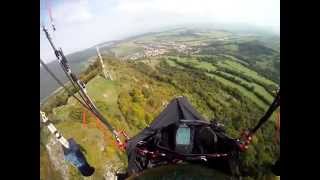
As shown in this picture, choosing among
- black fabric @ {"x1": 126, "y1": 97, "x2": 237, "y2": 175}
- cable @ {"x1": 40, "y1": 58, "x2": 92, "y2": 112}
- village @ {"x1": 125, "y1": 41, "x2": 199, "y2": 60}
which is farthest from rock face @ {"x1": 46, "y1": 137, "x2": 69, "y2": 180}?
village @ {"x1": 125, "y1": 41, "x2": 199, "y2": 60}

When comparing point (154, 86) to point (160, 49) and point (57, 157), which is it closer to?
point (160, 49)

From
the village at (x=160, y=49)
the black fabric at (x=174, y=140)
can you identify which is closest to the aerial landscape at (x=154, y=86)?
the village at (x=160, y=49)

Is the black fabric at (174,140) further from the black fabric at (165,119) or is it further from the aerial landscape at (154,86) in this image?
the aerial landscape at (154,86)

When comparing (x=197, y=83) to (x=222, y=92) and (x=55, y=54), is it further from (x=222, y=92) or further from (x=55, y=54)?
(x=55, y=54)
